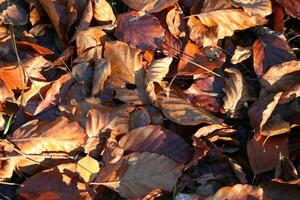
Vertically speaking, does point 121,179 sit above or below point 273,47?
below

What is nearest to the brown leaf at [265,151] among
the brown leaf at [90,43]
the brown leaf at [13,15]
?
the brown leaf at [90,43]

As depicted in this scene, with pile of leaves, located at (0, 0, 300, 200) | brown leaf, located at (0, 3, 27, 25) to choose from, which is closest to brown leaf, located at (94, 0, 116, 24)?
pile of leaves, located at (0, 0, 300, 200)

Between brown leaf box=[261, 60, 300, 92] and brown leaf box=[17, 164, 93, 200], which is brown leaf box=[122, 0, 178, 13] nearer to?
brown leaf box=[261, 60, 300, 92]

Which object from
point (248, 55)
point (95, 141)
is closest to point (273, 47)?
point (248, 55)

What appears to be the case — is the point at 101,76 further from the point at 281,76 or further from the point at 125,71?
the point at 281,76

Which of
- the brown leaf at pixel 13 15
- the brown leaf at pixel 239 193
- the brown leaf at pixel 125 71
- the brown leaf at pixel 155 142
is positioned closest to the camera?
the brown leaf at pixel 239 193

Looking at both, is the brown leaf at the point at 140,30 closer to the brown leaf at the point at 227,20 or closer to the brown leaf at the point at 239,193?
the brown leaf at the point at 227,20

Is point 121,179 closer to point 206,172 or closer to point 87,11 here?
point 206,172
